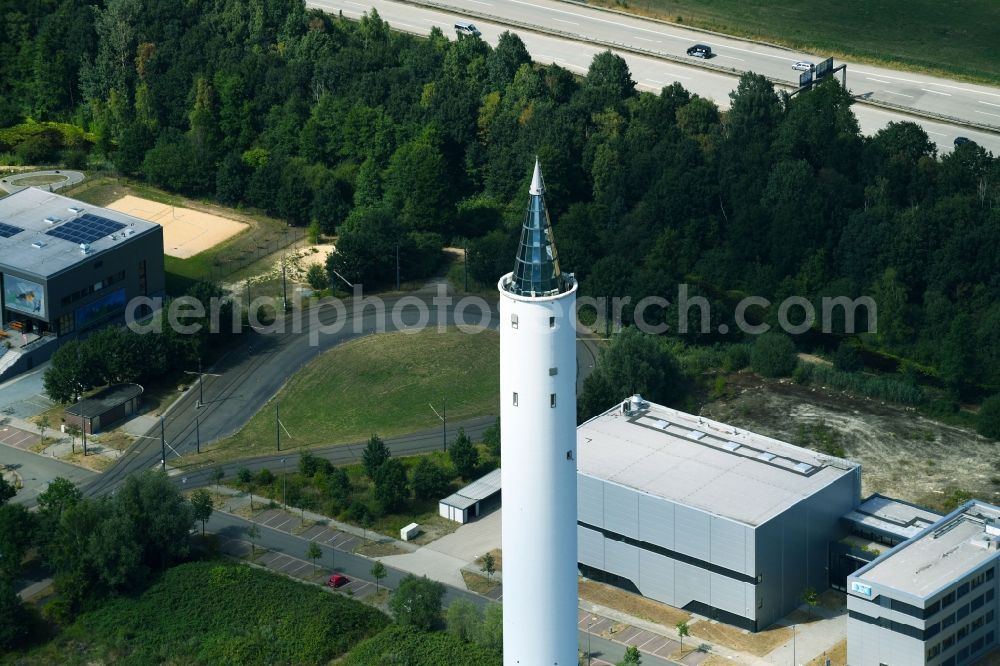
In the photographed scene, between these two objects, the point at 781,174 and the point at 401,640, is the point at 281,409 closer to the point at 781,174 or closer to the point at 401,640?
the point at 401,640

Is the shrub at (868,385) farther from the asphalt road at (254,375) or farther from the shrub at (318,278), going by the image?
the shrub at (318,278)

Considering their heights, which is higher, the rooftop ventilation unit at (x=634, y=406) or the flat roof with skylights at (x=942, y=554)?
the rooftop ventilation unit at (x=634, y=406)

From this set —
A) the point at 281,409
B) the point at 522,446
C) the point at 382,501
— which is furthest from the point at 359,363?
the point at 522,446

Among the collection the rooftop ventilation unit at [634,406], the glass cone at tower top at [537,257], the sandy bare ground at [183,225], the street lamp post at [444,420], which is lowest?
the street lamp post at [444,420]

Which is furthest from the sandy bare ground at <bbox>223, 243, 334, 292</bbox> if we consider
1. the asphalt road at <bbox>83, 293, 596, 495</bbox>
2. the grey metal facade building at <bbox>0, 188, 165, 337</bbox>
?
the grey metal facade building at <bbox>0, 188, 165, 337</bbox>

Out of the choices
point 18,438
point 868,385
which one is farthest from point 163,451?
point 868,385

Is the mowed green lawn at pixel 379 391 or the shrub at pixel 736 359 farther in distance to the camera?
the shrub at pixel 736 359

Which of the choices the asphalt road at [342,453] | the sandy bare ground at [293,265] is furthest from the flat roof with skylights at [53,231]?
the asphalt road at [342,453]
